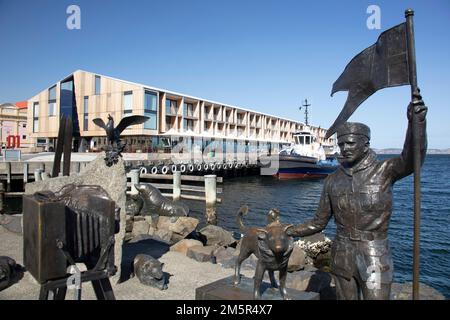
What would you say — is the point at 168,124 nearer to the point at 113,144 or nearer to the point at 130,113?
the point at 130,113

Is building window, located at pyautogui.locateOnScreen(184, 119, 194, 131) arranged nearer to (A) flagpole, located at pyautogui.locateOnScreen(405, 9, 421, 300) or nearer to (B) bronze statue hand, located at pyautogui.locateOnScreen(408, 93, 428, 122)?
(A) flagpole, located at pyautogui.locateOnScreen(405, 9, 421, 300)

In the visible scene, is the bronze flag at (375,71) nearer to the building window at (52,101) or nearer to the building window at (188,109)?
the building window at (188,109)

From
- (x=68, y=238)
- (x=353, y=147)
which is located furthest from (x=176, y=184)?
(x=68, y=238)

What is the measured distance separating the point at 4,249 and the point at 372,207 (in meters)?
8.16

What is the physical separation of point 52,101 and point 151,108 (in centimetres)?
1375

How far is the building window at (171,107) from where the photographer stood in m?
34.7

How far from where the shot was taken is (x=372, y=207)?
3.07 meters

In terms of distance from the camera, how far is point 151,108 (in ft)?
105

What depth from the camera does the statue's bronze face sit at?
3.13 metres

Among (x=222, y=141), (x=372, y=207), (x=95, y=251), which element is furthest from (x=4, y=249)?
(x=222, y=141)

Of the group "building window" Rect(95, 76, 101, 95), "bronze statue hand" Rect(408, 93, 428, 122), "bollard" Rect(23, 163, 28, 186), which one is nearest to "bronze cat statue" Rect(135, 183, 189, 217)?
"bollard" Rect(23, 163, 28, 186)

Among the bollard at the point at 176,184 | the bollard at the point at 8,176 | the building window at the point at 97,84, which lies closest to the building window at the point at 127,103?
the building window at the point at 97,84

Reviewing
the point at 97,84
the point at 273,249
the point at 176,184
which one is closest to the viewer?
the point at 273,249
